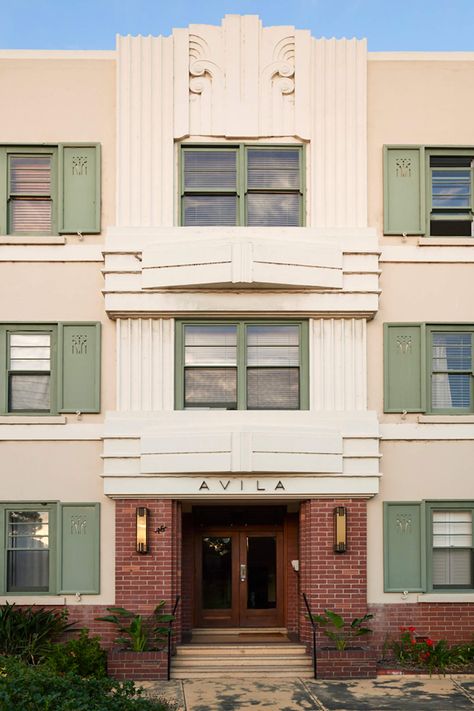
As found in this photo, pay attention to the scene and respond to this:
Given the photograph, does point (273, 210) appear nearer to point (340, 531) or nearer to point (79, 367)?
point (79, 367)

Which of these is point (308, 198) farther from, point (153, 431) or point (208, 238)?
point (153, 431)

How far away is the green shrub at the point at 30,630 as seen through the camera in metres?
13.6

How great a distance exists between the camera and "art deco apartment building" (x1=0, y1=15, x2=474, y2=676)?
47.3ft

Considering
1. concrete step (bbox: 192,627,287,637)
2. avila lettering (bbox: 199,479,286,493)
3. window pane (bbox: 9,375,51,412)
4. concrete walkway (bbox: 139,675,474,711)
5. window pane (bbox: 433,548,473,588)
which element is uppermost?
window pane (bbox: 9,375,51,412)

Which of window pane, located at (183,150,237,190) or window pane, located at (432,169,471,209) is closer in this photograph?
window pane, located at (183,150,237,190)

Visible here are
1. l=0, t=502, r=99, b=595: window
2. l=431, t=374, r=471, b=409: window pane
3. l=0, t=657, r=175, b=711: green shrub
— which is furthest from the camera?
l=431, t=374, r=471, b=409: window pane

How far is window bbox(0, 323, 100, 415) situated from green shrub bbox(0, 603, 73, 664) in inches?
131

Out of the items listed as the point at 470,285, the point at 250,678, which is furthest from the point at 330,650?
the point at 470,285

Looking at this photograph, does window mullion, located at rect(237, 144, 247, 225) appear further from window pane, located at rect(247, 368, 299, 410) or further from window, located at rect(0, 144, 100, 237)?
window pane, located at rect(247, 368, 299, 410)

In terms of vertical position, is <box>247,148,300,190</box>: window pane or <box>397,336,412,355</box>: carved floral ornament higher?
<box>247,148,300,190</box>: window pane

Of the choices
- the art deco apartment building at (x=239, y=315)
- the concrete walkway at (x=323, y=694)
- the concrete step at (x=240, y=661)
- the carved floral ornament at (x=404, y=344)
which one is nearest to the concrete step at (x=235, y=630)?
the art deco apartment building at (x=239, y=315)

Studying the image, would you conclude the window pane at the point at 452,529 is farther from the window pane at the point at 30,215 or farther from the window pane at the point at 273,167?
the window pane at the point at 30,215

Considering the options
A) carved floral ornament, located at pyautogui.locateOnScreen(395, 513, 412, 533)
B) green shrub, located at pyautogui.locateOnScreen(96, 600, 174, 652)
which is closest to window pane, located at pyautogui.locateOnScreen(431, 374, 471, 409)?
carved floral ornament, located at pyautogui.locateOnScreen(395, 513, 412, 533)

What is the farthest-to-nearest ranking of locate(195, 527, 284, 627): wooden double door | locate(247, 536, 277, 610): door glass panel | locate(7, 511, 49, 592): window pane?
locate(247, 536, 277, 610): door glass panel < locate(195, 527, 284, 627): wooden double door < locate(7, 511, 49, 592): window pane
